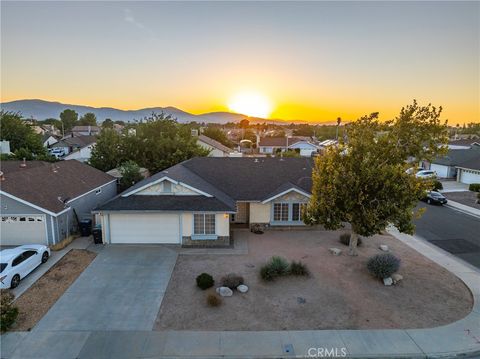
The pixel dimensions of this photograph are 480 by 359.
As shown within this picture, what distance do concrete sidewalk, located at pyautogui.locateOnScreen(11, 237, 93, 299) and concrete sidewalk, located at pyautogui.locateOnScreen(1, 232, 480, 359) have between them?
11.8 feet

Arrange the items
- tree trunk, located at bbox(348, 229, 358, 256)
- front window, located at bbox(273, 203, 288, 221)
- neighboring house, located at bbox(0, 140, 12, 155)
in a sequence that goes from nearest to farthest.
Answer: tree trunk, located at bbox(348, 229, 358, 256)
front window, located at bbox(273, 203, 288, 221)
neighboring house, located at bbox(0, 140, 12, 155)

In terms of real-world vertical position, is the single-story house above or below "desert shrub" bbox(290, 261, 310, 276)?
above

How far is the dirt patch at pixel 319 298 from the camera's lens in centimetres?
1150

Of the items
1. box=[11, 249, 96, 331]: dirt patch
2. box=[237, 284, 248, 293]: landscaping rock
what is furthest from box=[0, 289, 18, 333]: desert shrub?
box=[237, 284, 248, 293]: landscaping rock

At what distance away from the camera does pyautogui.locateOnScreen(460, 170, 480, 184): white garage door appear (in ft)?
127

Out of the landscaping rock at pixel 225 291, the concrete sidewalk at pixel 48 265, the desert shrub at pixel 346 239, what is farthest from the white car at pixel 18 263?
the desert shrub at pixel 346 239

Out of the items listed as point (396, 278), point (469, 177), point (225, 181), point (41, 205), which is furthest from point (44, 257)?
point (469, 177)

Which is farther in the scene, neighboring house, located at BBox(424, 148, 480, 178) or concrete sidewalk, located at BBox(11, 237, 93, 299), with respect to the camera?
neighboring house, located at BBox(424, 148, 480, 178)

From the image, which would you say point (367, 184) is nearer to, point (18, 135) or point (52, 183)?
point (52, 183)

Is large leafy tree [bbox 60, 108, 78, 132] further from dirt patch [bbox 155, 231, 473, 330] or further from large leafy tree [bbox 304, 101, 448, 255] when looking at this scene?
large leafy tree [bbox 304, 101, 448, 255]

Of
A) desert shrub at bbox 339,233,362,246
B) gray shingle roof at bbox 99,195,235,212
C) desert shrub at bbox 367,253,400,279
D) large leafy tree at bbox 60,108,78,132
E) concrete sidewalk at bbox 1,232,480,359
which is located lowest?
concrete sidewalk at bbox 1,232,480,359

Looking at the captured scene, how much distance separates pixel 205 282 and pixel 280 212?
966 centimetres

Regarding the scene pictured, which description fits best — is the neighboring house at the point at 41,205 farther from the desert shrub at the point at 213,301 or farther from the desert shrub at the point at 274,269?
the desert shrub at the point at 274,269

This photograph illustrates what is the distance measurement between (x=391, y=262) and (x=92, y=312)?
13316mm
